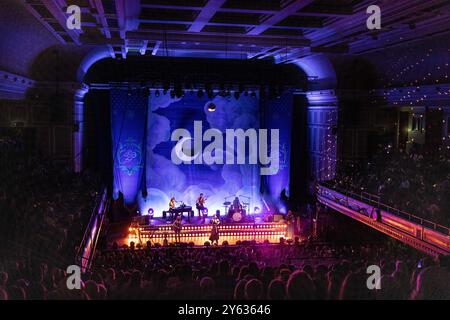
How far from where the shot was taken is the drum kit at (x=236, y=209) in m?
16.6

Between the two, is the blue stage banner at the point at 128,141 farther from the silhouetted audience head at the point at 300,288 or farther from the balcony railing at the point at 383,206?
the silhouetted audience head at the point at 300,288

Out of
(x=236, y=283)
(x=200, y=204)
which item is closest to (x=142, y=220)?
(x=200, y=204)

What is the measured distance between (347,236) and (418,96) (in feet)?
15.5

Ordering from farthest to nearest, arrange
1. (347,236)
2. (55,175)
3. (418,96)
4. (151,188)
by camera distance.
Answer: (151,188), (347,236), (418,96), (55,175)

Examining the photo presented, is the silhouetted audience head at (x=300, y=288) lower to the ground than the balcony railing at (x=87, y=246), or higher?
higher

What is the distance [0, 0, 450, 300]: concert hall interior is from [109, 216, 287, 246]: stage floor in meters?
0.07

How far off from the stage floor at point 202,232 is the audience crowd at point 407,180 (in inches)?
115

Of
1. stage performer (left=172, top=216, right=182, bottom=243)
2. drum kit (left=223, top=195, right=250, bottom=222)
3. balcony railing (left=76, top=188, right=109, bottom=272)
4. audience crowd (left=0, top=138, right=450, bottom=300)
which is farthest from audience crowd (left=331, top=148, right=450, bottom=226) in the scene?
balcony railing (left=76, top=188, right=109, bottom=272)

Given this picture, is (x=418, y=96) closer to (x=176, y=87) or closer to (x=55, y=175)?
(x=176, y=87)

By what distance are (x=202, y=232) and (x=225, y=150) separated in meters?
3.66

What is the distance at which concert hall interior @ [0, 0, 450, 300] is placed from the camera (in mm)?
7785

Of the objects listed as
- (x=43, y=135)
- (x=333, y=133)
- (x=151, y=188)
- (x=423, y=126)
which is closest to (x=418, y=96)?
(x=423, y=126)

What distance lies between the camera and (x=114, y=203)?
1725cm

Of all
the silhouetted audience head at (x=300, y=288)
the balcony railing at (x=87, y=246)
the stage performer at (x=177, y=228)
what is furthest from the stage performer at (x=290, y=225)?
the silhouetted audience head at (x=300, y=288)
